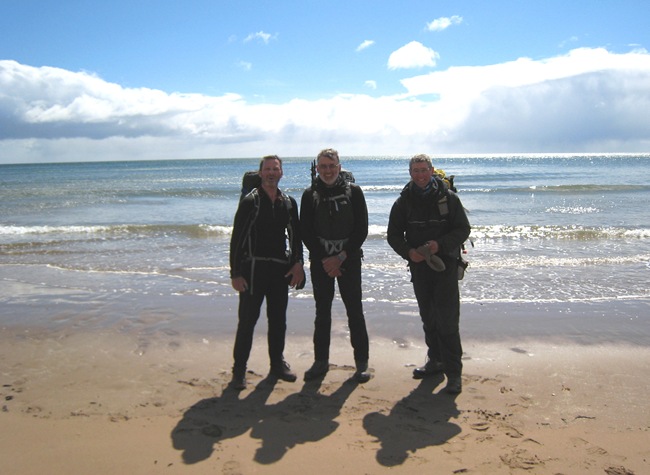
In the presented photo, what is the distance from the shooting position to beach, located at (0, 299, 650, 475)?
10.5 feet

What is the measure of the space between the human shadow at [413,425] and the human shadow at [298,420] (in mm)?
307

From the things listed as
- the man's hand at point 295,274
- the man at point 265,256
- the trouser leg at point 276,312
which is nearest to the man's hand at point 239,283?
the man at point 265,256

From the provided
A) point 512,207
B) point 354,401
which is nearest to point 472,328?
Answer: point 354,401

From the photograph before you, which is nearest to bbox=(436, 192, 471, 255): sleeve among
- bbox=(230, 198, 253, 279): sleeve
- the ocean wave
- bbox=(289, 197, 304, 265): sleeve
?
bbox=(289, 197, 304, 265): sleeve

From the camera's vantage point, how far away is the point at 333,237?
443cm

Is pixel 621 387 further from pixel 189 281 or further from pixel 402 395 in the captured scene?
pixel 189 281

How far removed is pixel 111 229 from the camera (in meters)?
15.8

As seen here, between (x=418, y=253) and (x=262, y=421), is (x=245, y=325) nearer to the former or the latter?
(x=262, y=421)

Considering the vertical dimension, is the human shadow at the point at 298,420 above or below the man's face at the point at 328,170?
below

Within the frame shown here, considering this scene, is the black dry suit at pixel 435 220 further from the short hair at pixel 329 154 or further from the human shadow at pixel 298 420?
the human shadow at pixel 298 420

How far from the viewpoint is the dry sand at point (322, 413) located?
3201 millimetres

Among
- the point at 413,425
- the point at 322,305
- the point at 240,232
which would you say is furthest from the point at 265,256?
the point at 413,425

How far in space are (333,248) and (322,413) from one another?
4.36ft

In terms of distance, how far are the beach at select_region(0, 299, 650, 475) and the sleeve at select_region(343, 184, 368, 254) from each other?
1.16 meters
